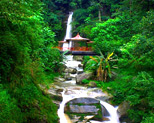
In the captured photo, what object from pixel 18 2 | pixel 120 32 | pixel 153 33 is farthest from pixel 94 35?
pixel 18 2

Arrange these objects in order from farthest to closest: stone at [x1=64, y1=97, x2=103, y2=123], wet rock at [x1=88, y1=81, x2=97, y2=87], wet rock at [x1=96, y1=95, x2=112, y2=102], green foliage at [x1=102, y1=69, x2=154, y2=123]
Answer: wet rock at [x1=88, y1=81, x2=97, y2=87], wet rock at [x1=96, y1=95, x2=112, y2=102], stone at [x1=64, y1=97, x2=103, y2=123], green foliage at [x1=102, y1=69, x2=154, y2=123]

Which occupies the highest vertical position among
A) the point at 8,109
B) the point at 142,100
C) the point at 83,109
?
the point at 8,109

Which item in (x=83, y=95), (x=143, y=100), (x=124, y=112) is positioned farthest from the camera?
(x=83, y=95)

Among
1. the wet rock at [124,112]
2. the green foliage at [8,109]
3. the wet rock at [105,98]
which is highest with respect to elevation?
the green foliage at [8,109]

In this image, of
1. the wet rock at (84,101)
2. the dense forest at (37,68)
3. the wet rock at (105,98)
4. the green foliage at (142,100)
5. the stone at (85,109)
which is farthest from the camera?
the wet rock at (105,98)

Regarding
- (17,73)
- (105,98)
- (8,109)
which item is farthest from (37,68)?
(105,98)

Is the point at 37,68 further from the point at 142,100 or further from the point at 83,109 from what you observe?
the point at 142,100

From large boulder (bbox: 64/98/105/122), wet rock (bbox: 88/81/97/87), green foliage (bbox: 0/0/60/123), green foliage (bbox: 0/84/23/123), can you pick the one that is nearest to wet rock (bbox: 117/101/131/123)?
large boulder (bbox: 64/98/105/122)

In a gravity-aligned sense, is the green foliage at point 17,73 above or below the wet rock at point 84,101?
above

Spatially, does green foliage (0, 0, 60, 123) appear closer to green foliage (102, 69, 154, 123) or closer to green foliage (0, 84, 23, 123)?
green foliage (0, 84, 23, 123)

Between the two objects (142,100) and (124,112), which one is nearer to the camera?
(142,100)

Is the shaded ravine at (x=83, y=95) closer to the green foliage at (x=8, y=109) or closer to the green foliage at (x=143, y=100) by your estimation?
the green foliage at (x=143, y=100)

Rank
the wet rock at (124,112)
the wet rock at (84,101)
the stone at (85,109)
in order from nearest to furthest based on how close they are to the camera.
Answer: the stone at (85,109)
the wet rock at (124,112)
the wet rock at (84,101)

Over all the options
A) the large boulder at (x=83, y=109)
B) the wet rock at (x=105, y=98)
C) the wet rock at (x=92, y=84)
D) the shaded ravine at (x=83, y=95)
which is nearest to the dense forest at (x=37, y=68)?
the wet rock at (x=105, y=98)
